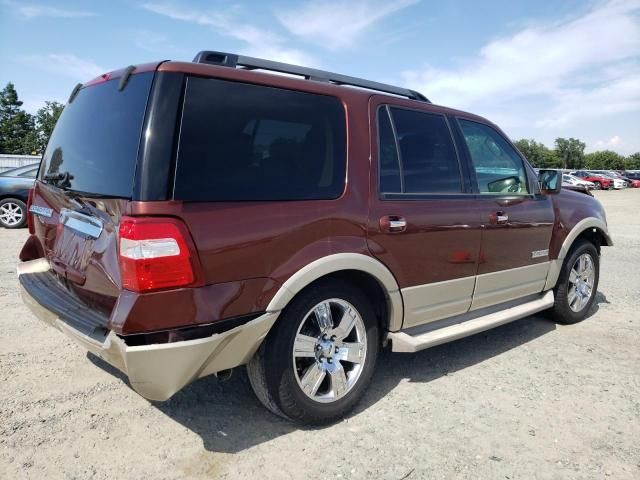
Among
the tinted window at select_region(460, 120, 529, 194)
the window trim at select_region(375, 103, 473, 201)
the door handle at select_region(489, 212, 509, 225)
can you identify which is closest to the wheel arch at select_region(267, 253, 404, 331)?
the window trim at select_region(375, 103, 473, 201)

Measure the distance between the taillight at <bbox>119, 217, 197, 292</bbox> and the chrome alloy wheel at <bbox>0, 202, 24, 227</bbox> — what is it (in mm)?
9309

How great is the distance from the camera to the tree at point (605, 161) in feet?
404

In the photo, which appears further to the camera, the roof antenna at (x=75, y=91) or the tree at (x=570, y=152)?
the tree at (x=570, y=152)

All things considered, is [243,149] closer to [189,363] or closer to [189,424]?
[189,363]

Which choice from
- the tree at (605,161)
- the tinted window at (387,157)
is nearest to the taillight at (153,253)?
the tinted window at (387,157)

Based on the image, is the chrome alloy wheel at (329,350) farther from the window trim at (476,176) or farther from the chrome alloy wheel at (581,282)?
the chrome alloy wheel at (581,282)

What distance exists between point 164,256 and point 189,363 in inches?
20.3

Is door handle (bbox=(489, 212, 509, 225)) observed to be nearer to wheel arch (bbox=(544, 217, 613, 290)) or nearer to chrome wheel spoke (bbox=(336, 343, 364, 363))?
wheel arch (bbox=(544, 217, 613, 290))

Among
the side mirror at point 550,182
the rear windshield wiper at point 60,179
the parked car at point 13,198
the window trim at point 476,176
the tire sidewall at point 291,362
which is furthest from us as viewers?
the parked car at point 13,198

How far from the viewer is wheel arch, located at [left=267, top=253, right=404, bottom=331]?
102 inches

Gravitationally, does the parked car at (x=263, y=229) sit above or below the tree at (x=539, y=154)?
below

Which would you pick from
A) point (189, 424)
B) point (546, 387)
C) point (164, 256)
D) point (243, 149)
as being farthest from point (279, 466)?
point (546, 387)

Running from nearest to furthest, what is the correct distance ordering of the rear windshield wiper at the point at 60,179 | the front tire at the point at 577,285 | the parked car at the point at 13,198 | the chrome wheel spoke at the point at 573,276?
the rear windshield wiper at the point at 60,179 < the front tire at the point at 577,285 < the chrome wheel spoke at the point at 573,276 < the parked car at the point at 13,198

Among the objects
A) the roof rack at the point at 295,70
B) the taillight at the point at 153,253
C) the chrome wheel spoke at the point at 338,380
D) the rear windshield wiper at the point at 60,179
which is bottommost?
the chrome wheel spoke at the point at 338,380
